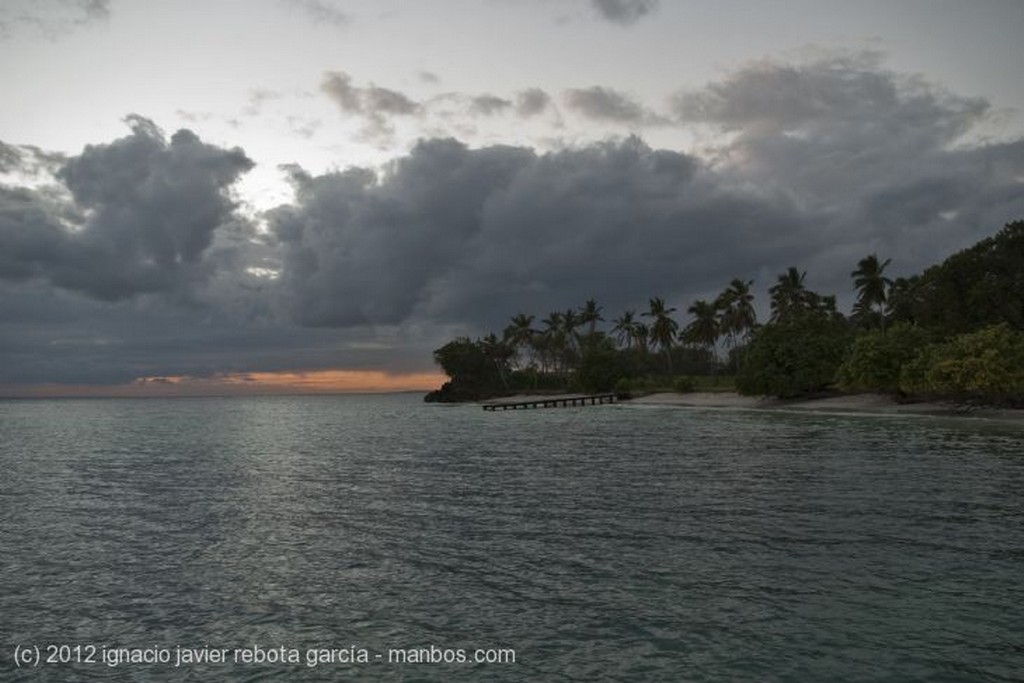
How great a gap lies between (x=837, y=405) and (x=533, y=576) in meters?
87.9

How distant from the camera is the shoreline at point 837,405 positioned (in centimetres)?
7163

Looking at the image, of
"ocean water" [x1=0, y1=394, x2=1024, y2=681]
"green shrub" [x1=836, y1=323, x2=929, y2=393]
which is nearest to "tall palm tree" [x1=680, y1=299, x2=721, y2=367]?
"green shrub" [x1=836, y1=323, x2=929, y2=393]

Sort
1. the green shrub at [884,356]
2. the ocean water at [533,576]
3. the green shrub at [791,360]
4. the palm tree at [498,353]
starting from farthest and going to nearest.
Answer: the palm tree at [498,353]
the green shrub at [791,360]
the green shrub at [884,356]
the ocean water at [533,576]

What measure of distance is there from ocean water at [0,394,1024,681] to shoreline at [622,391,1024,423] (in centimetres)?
3921

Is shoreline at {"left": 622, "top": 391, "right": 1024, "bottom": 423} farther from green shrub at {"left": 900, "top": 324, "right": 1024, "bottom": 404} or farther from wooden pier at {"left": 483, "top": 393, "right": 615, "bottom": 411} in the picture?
wooden pier at {"left": 483, "top": 393, "right": 615, "bottom": 411}

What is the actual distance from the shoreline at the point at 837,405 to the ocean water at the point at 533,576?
39209 mm

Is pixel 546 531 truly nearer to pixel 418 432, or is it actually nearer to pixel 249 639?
pixel 249 639

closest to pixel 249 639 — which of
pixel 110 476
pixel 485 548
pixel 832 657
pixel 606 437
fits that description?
pixel 485 548

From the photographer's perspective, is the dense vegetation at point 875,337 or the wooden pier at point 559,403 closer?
the dense vegetation at point 875,337

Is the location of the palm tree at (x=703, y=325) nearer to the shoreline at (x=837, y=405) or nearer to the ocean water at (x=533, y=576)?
the shoreline at (x=837, y=405)

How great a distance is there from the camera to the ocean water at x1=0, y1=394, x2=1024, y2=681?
484 inches

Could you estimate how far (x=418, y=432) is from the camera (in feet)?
263

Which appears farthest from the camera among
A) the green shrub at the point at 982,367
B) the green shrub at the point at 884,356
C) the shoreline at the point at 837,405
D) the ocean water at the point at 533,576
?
the green shrub at the point at 884,356

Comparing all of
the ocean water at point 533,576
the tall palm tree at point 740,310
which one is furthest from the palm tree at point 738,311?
the ocean water at point 533,576
